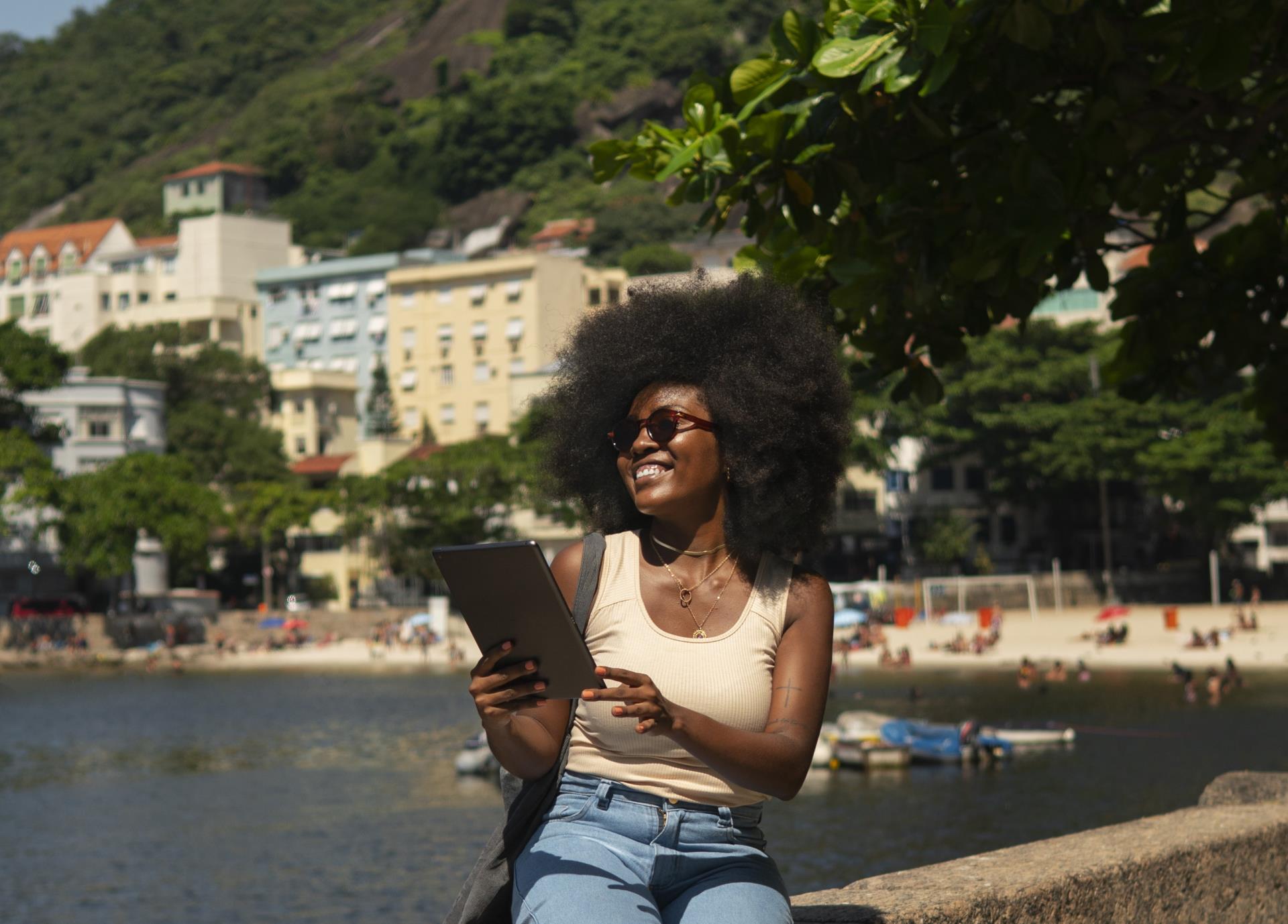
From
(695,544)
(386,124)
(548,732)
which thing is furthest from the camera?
(386,124)

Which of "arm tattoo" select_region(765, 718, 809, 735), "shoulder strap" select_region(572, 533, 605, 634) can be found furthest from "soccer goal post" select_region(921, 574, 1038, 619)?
"arm tattoo" select_region(765, 718, 809, 735)

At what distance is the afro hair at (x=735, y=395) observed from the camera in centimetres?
421

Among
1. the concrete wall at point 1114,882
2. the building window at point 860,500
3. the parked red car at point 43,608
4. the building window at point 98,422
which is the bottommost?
the parked red car at point 43,608

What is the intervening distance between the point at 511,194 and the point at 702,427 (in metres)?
129

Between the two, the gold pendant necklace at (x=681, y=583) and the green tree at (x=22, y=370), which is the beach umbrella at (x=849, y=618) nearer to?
the green tree at (x=22, y=370)

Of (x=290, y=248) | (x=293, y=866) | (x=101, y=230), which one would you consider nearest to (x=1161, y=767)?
(x=293, y=866)

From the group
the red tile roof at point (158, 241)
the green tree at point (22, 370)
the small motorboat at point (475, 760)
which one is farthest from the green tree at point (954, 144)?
the red tile roof at point (158, 241)

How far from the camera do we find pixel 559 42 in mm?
150500

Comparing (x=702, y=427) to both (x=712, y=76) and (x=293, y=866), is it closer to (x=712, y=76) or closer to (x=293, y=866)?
(x=712, y=76)

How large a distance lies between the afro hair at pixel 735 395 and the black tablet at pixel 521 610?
0.68m

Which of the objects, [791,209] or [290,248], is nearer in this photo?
[791,209]

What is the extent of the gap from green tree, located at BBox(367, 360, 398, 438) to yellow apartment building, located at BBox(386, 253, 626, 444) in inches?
58.8

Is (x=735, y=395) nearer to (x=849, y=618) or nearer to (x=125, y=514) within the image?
(x=849, y=618)

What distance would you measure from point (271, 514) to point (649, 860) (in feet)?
250
